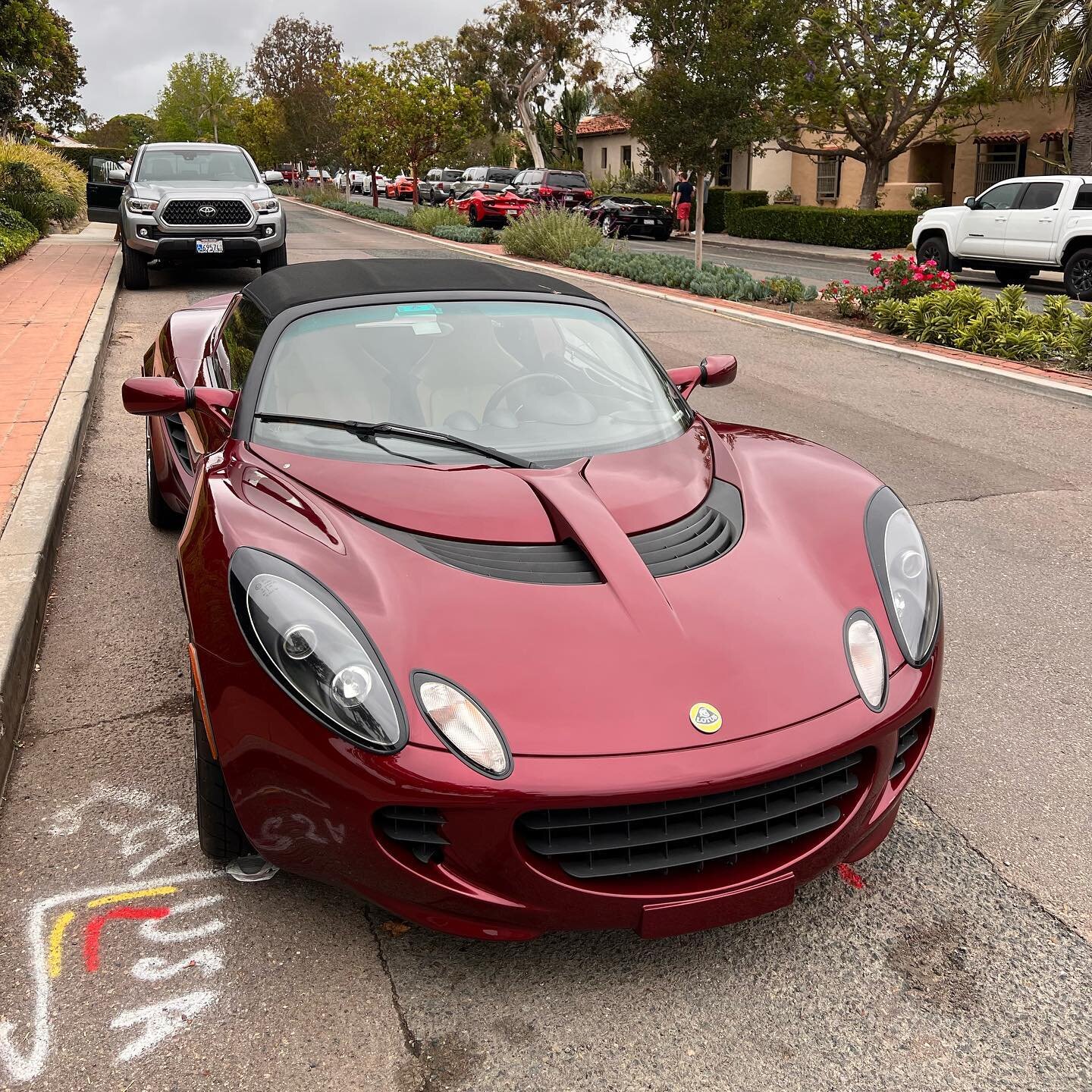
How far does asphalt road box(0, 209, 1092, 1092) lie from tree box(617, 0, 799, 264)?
47.8 feet

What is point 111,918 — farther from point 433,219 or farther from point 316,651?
point 433,219

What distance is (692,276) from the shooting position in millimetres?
15250

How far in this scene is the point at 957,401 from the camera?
28.4ft

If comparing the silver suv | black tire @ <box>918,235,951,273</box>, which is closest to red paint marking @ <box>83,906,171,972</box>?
the silver suv

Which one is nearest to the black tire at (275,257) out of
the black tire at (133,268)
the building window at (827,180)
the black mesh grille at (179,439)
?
the black tire at (133,268)

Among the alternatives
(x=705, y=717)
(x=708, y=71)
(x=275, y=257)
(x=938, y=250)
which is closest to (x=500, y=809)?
(x=705, y=717)

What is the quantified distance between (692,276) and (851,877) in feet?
44.2

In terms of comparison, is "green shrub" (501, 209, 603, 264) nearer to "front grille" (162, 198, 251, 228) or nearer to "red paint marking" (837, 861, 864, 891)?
"front grille" (162, 198, 251, 228)

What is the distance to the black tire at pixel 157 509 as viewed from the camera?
5.03 m

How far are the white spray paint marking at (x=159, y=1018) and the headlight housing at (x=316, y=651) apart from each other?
0.69 meters

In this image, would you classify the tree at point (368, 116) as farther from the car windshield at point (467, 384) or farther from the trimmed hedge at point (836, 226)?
the car windshield at point (467, 384)

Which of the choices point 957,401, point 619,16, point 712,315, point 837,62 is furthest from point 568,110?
point 957,401

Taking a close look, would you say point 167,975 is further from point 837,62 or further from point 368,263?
point 837,62

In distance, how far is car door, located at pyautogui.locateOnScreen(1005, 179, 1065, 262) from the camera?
53.5 feet
